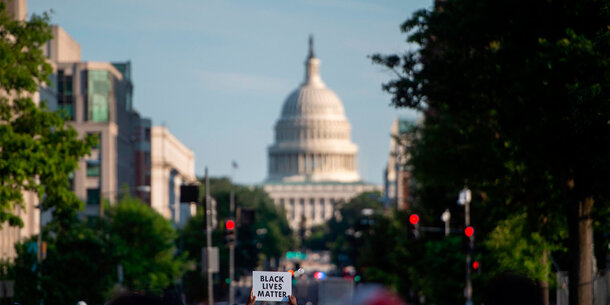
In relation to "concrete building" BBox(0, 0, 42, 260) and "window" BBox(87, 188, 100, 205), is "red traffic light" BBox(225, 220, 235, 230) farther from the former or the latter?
"window" BBox(87, 188, 100, 205)

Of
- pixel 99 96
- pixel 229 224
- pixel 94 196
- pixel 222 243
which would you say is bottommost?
pixel 222 243

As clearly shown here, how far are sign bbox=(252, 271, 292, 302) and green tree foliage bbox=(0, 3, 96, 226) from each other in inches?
1008

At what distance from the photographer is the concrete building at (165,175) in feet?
469

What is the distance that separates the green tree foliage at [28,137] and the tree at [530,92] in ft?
34.3

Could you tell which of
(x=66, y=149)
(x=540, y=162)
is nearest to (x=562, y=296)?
(x=540, y=162)

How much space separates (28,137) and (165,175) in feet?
359

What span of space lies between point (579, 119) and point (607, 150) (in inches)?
48.7

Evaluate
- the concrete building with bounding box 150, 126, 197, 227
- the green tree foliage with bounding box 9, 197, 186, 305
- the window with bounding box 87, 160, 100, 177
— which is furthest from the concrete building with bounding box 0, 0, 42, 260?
the concrete building with bounding box 150, 126, 197, 227

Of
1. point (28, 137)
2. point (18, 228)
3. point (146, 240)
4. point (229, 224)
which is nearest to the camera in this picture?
point (28, 137)

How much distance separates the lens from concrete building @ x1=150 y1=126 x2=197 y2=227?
469ft

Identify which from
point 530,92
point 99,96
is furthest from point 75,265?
point 99,96

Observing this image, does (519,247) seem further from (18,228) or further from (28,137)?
(18,228)

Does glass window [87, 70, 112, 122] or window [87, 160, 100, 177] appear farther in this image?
window [87, 160, 100, 177]

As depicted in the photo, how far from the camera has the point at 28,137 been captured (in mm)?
38406
